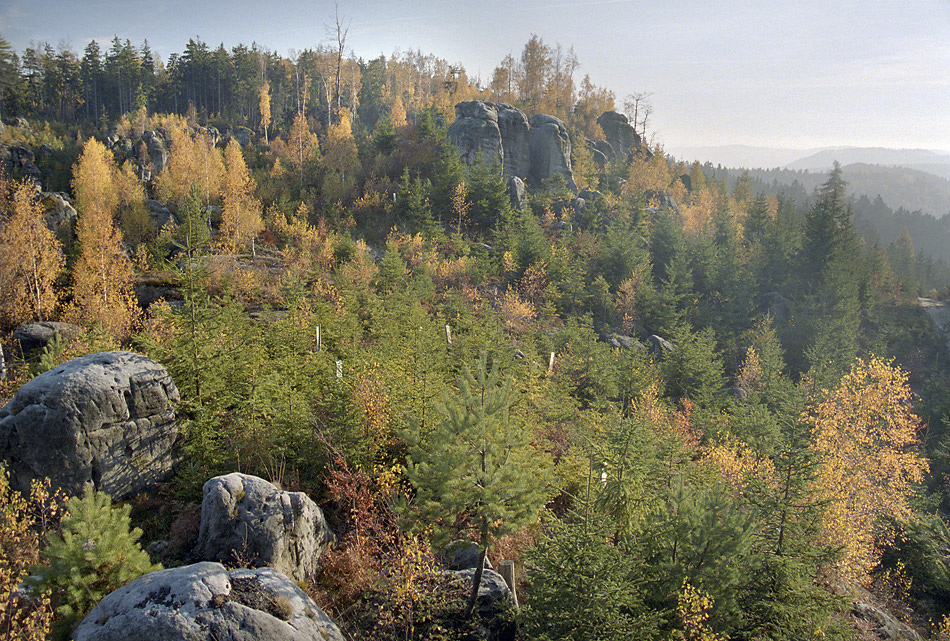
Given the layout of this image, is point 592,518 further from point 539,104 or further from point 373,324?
point 539,104

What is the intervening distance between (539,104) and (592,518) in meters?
71.9

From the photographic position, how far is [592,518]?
319 inches

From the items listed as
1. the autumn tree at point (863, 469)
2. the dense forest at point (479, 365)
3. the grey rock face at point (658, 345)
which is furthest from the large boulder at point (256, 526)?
the grey rock face at point (658, 345)

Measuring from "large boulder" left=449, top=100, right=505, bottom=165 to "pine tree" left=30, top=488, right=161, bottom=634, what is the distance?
4805 cm

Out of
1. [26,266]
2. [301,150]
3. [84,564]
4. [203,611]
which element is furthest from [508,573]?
[301,150]

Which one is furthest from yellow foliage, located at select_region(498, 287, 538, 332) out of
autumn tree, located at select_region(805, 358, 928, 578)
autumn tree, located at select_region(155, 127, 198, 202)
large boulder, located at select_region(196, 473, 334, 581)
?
autumn tree, located at select_region(155, 127, 198, 202)

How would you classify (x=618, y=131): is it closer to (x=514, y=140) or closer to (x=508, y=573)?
(x=514, y=140)

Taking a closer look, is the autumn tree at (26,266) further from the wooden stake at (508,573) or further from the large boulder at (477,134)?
the large boulder at (477,134)

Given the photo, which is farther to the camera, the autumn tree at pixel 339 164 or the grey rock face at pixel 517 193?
the grey rock face at pixel 517 193

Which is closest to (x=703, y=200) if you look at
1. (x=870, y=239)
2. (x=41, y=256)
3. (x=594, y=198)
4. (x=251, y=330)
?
(x=594, y=198)

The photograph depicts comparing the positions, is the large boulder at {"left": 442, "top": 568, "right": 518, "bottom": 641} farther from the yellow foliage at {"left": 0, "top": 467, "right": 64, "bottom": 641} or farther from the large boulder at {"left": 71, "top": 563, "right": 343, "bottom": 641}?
the yellow foliage at {"left": 0, "top": 467, "right": 64, "bottom": 641}

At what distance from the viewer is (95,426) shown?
10.3 meters

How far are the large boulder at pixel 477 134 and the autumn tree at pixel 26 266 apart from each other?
35.8 metres

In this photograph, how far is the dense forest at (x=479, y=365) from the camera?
810 centimetres
